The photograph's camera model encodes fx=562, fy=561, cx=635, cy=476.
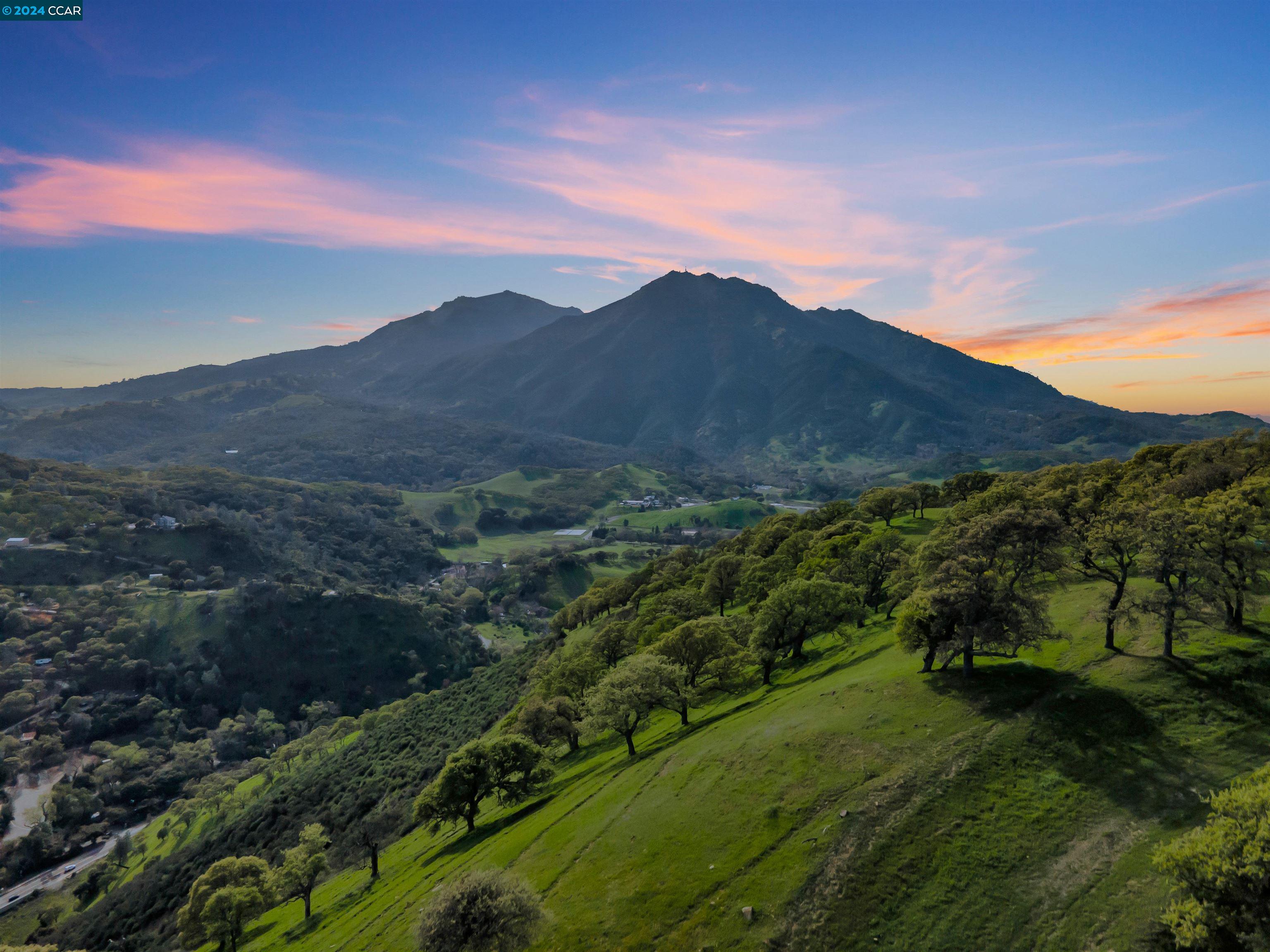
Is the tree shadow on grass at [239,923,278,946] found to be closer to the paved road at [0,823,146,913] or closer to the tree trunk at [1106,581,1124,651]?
the tree trunk at [1106,581,1124,651]

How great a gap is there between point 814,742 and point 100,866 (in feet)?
569

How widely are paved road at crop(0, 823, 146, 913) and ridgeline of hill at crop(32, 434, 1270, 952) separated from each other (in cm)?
11884

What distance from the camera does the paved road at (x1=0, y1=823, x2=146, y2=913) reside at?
127 metres

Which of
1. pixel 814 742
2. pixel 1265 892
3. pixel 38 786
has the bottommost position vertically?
pixel 38 786

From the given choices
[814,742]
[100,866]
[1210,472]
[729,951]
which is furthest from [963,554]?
[100,866]

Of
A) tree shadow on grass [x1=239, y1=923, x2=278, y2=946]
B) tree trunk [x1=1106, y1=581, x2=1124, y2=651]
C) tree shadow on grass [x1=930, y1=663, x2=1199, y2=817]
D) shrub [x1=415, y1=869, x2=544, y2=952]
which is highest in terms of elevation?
tree trunk [x1=1106, y1=581, x2=1124, y2=651]

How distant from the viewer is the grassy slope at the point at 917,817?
1087 inches

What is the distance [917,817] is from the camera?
32250mm

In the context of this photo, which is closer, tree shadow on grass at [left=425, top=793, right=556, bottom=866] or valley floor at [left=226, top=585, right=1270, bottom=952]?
valley floor at [left=226, top=585, right=1270, bottom=952]

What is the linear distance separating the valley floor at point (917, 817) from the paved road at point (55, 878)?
144 meters

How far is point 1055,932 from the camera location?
83.4 feet

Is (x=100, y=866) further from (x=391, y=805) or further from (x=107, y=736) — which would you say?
(x=391, y=805)

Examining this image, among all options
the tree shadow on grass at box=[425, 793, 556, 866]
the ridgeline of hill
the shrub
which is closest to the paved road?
the ridgeline of hill

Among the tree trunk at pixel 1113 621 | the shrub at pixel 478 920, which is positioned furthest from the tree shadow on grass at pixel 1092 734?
the shrub at pixel 478 920
